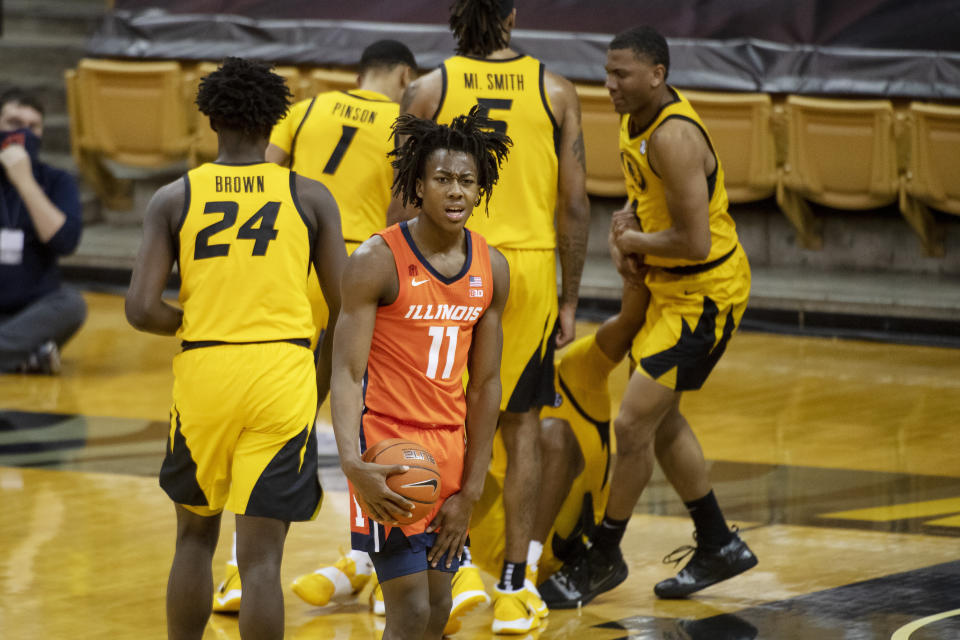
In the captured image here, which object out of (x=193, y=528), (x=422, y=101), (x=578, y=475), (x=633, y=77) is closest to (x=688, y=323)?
(x=578, y=475)

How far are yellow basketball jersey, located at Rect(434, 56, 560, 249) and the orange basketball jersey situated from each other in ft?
4.42

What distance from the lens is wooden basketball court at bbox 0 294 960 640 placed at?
5.02 meters

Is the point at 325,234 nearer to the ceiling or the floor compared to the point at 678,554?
nearer to the ceiling

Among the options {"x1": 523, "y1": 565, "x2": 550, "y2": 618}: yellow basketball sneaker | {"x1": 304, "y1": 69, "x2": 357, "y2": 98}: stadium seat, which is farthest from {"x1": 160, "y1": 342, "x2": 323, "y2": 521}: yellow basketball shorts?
{"x1": 304, "y1": 69, "x2": 357, "y2": 98}: stadium seat

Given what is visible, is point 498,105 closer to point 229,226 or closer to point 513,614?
point 229,226

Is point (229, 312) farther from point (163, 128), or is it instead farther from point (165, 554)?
point (163, 128)

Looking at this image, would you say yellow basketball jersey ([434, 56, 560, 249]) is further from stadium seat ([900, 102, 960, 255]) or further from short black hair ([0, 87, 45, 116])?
stadium seat ([900, 102, 960, 255])

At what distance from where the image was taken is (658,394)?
5285 mm

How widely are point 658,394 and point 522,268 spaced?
668 mm

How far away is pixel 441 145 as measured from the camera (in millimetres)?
3881

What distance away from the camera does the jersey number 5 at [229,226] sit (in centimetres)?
399

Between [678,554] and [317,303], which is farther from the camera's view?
[678,554]

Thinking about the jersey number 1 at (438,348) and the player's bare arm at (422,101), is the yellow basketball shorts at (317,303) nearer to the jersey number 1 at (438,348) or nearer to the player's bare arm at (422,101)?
the player's bare arm at (422,101)

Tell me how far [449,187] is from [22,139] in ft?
18.7
